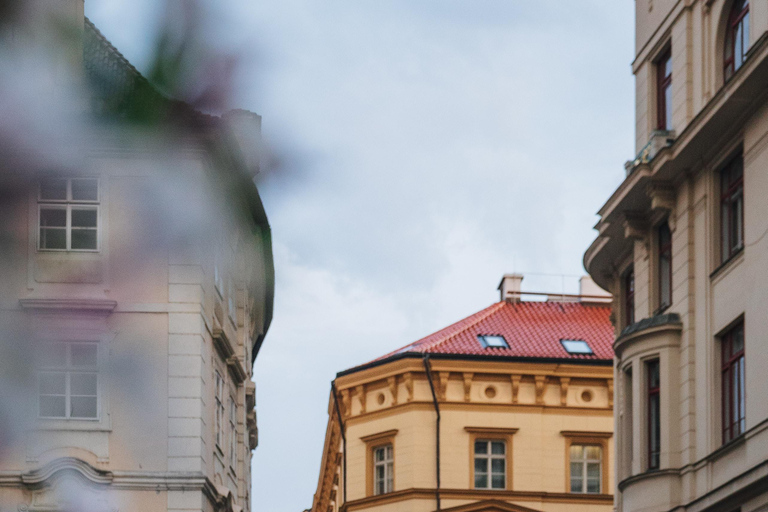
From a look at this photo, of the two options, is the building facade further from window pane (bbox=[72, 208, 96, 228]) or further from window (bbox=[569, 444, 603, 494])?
window pane (bbox=[72, 208, 96, 228])

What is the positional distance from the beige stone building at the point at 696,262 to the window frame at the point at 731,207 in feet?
0.10

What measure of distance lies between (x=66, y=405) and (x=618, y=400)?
78.3ft

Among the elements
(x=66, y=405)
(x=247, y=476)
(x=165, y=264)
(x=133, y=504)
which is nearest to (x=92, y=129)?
(x=165, y=264)

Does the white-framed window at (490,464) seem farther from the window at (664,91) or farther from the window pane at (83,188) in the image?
the window pane at (83,188)

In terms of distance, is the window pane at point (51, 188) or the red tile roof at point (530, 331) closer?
the window pane at point (51, 188)

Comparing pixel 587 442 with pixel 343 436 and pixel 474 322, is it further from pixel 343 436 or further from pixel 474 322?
pixel 343 436

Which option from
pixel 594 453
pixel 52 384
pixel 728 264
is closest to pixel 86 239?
pixel 52 384

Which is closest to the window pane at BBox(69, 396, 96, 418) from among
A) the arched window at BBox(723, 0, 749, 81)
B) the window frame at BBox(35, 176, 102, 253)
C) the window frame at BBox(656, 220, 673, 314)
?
the window frame at BBox(35, 176, 102, 253)

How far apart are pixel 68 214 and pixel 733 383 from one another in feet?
62.0

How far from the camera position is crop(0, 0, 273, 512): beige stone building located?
2391 mm

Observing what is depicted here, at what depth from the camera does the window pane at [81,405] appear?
2650 mm

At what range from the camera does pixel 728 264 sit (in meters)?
20.9

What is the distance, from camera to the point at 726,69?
2147 centimetres

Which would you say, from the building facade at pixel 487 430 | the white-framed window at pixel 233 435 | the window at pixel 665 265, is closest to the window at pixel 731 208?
the window at pixel 665 265
